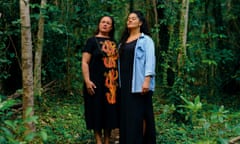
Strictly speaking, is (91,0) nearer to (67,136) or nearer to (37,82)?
(37,82)

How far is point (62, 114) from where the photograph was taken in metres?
6.56

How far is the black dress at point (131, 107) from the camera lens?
429 centimetres

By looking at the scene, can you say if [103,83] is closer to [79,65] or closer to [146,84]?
[146,84]

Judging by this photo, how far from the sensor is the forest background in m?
5.02

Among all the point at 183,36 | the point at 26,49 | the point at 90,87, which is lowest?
the point at 90,87

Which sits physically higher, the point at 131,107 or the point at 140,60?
the point at 140,60

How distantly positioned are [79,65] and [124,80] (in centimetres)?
337

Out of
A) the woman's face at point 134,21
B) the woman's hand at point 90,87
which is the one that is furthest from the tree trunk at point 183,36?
the woman's hand at point 90,87

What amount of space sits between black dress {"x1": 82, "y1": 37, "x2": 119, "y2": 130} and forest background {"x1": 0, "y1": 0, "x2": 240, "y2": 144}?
2.18 ft

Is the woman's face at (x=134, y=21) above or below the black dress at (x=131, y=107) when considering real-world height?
above

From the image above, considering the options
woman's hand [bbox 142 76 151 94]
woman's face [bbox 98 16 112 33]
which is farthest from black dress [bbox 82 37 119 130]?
woman's hand [bbox 142 76 151 94]

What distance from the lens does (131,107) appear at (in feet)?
14.1

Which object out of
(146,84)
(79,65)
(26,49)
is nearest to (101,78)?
(146,84)

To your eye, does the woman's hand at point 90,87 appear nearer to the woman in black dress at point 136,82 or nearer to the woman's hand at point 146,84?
the woman in black dress at point 136,82
